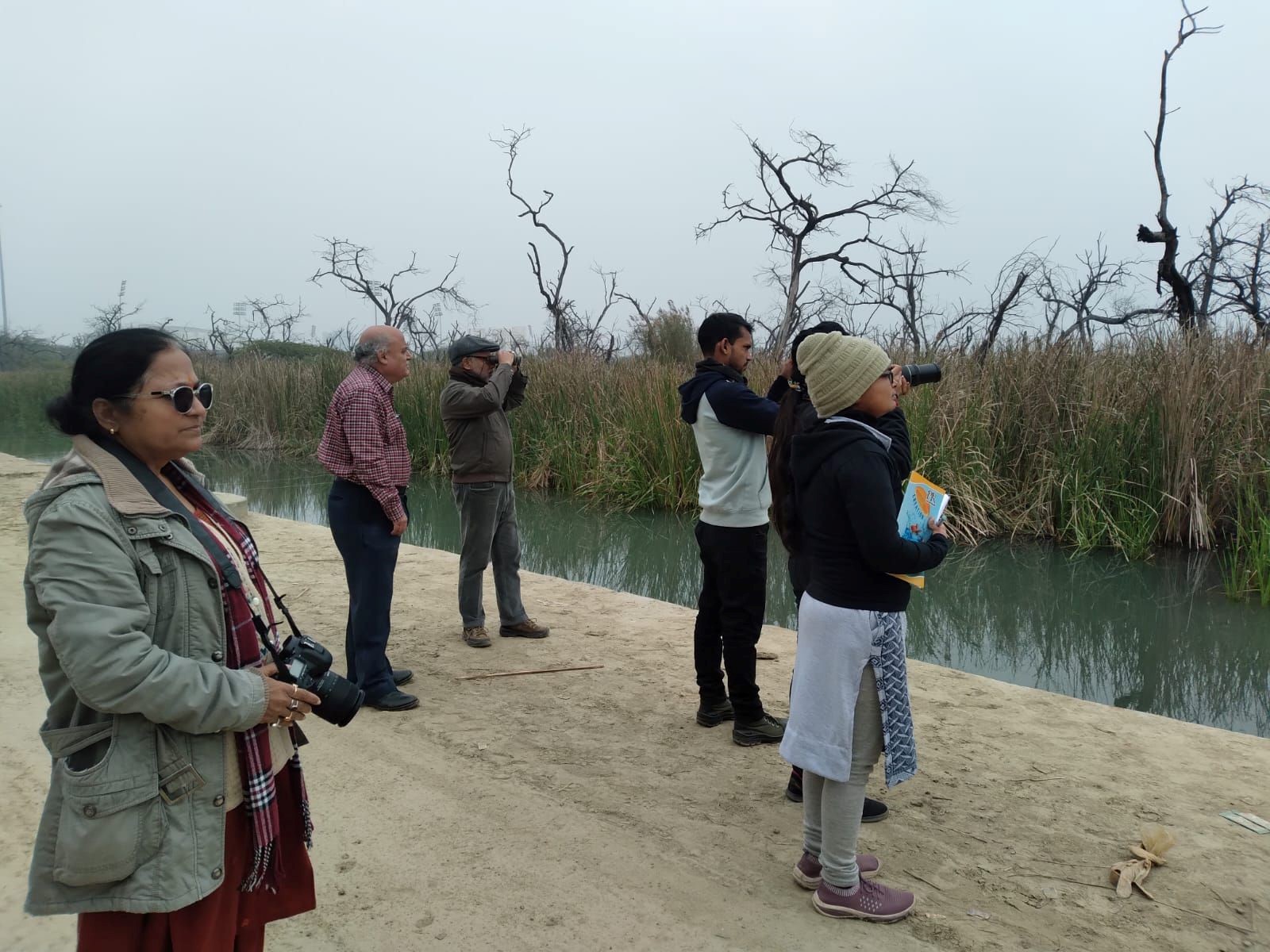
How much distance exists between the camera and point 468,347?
4.37 m

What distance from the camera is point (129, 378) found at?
1503 mm

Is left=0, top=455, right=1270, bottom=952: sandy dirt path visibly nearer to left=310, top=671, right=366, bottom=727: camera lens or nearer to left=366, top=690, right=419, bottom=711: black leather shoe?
left=366, top=690, right=419, bottom=711: black leather shoe

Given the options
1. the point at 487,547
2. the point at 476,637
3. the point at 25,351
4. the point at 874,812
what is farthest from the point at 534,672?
the point at 25,351

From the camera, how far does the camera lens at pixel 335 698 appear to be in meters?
1.67

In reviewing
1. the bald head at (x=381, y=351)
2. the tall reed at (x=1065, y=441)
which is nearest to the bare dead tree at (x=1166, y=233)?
the tall reed at (x=1065, y=441)

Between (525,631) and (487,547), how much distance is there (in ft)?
1.73

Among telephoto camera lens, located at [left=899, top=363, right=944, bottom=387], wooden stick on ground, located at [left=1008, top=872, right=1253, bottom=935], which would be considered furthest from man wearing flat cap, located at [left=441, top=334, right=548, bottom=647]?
wooden stick on ground, located at [left=1008, top=872, right=1253, bottom=935]

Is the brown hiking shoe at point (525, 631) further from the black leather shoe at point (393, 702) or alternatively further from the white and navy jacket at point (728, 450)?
the white and navy jacket at point (728, 450)

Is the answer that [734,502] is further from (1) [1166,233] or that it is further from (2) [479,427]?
(1) [1166,233]

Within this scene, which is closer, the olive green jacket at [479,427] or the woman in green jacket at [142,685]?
the woman in green jacket at [142,685]

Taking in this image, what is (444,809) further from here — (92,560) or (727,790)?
(92,560)

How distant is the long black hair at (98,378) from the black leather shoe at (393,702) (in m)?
2.35

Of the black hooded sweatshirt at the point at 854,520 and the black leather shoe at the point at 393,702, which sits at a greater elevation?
the black hooded sweatshirt at the point at 854,520

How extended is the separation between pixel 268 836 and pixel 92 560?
557mm
